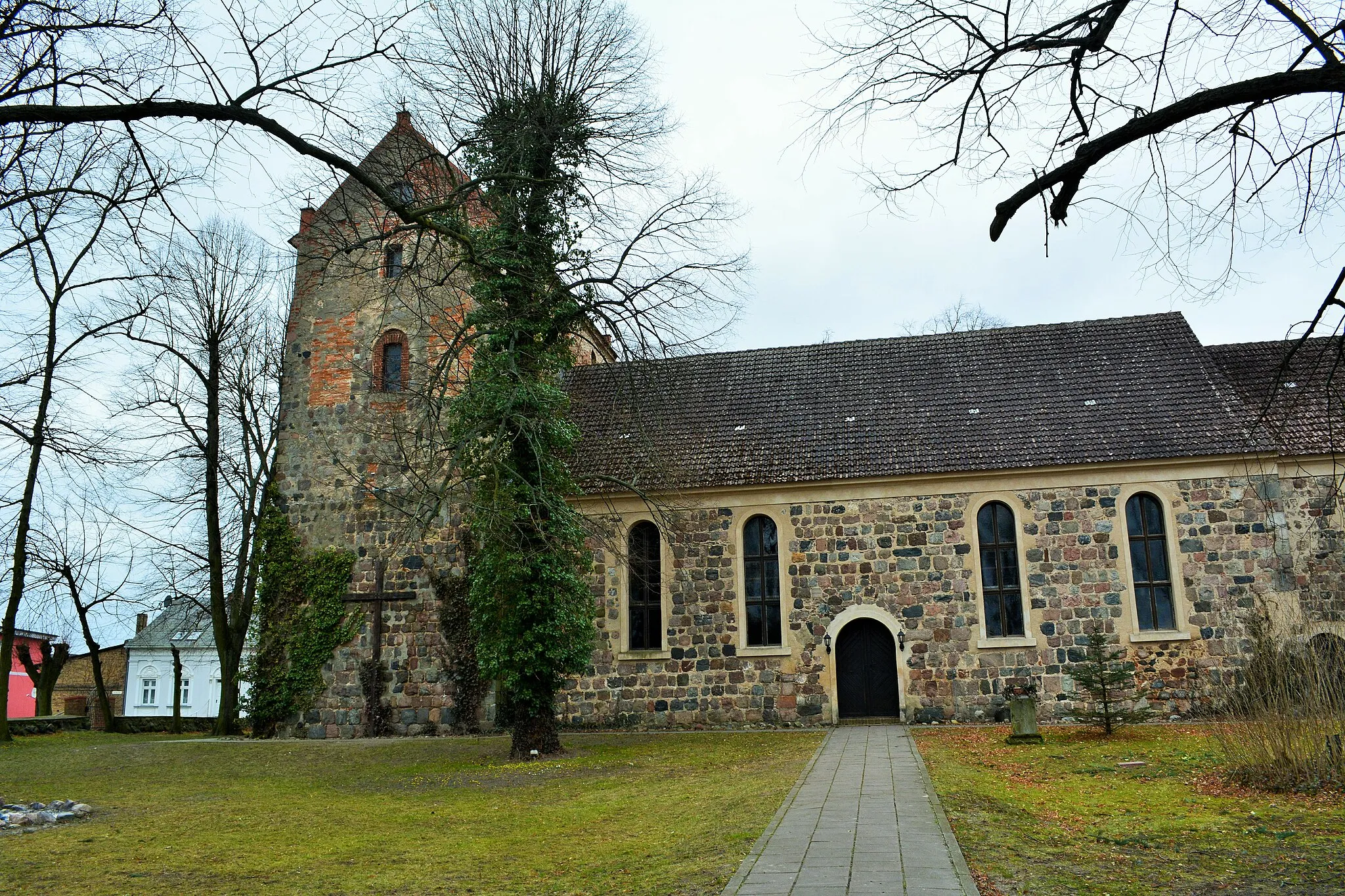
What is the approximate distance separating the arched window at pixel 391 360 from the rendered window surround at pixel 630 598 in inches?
235

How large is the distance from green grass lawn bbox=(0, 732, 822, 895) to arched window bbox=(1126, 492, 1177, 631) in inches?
280

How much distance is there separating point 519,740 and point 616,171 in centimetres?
931

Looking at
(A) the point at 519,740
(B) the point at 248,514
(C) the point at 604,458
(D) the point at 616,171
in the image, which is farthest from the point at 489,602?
(B) the point at 248,514

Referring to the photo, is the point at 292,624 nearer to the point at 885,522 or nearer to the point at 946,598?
the point at 885,522

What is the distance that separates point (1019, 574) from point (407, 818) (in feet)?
42.3

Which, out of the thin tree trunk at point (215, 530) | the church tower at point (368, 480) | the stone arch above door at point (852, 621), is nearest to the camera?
the stone arch above door at point (852, 621)

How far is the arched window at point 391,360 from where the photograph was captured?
829 inches

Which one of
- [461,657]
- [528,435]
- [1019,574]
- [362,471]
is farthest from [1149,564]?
[362,471]

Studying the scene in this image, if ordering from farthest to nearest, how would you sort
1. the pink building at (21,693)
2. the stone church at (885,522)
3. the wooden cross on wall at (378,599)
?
the pink building at (21,693)
the wooden cross on wall at (378,599)
the stone church at (885,522)

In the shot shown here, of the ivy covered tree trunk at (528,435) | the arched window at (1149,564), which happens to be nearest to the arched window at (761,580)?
the ivy covered tree trunk at (528,435)

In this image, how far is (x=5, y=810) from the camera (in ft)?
34.0

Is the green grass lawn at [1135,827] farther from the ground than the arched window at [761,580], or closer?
closer

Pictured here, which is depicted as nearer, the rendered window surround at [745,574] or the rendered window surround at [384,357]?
the rendered window surround at [745,574]

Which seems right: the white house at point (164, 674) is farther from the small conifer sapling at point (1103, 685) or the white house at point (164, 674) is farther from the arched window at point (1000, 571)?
the small conifer sapling at point (1103, 685)
